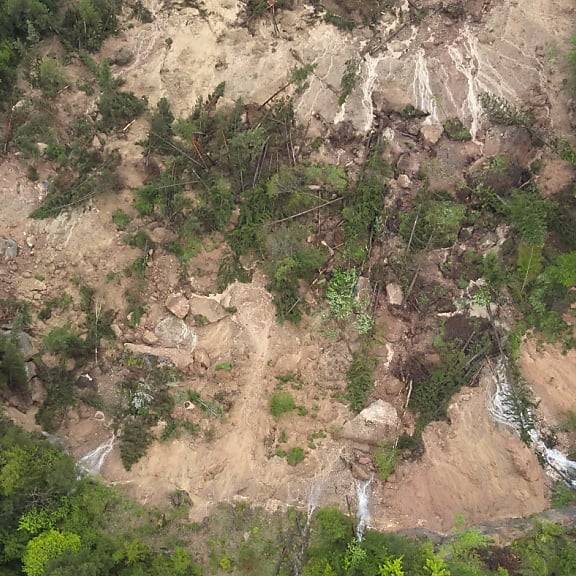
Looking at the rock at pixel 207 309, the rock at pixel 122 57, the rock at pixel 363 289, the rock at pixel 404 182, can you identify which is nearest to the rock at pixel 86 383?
the rock at pixel 207 309

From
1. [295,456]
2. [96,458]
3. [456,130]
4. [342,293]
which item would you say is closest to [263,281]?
[342,293]

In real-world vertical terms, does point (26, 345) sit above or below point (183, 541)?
above

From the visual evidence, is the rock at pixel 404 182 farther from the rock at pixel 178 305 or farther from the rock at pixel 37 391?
the rock at pixel 37 391

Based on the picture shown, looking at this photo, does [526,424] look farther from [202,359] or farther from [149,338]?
[149,338]

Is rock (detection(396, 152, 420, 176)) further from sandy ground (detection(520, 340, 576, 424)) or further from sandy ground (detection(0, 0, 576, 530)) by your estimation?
sandy ground (detection(520, 340, 576, 424))

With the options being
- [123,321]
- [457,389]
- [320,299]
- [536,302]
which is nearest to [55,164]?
[123,321]

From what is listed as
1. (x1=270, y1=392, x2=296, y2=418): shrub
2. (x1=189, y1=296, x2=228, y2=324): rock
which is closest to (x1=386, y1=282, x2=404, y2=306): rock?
(x1=270, y1=392, x2=296, y2=418): shrub
